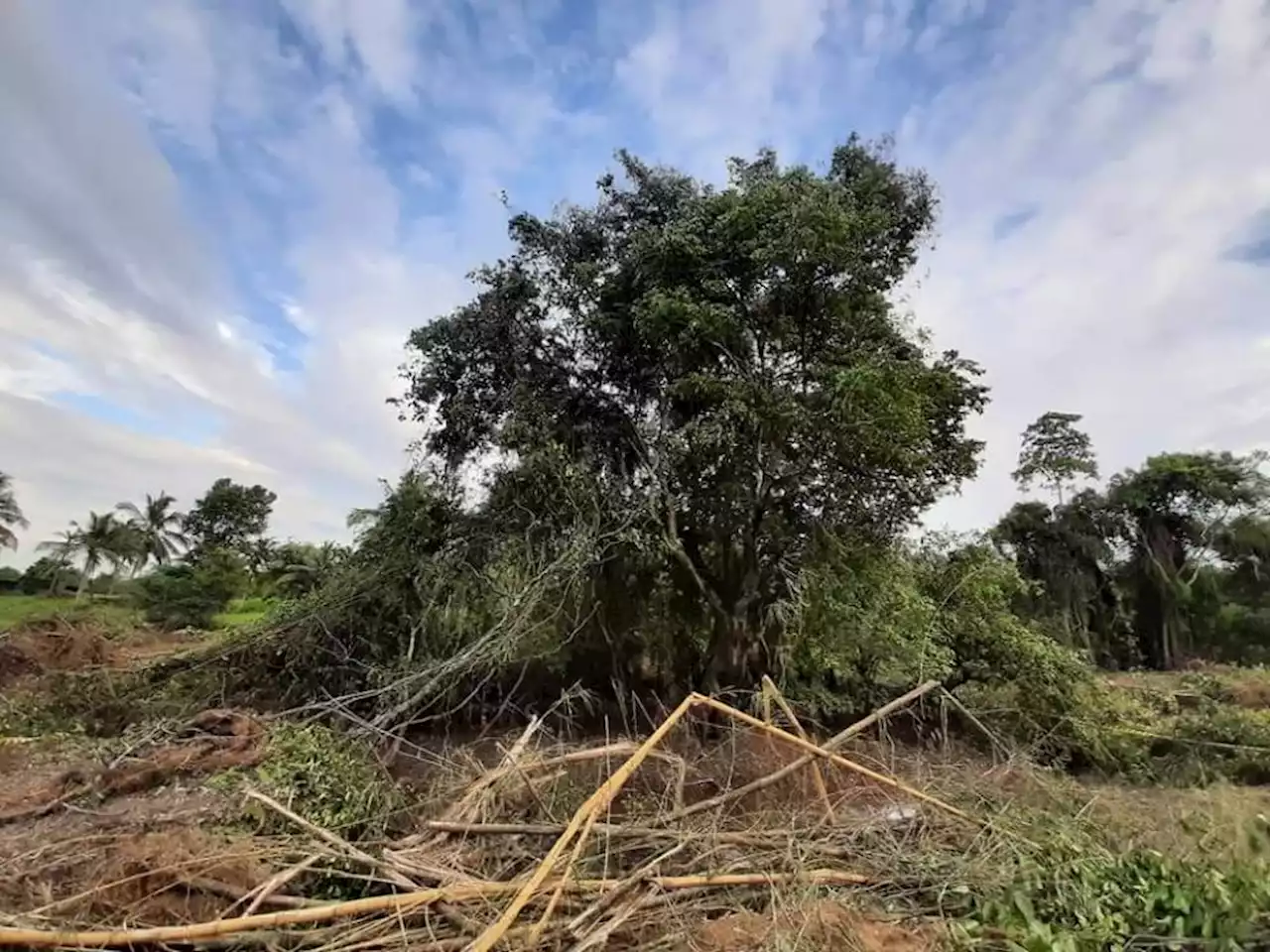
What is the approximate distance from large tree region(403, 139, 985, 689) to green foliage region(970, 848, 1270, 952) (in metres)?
5.29

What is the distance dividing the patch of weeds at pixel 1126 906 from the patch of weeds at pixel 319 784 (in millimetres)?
3088

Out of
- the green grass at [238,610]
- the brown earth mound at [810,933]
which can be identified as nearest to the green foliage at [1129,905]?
the brown earth mound at [810,933]

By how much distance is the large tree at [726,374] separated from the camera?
9047mm

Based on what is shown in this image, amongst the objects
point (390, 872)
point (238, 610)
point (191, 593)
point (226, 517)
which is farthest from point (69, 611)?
point (226, 517)

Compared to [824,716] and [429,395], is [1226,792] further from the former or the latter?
[429,395]

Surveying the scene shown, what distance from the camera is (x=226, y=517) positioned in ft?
123

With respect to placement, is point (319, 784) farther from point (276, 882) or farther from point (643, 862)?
point (643, 862)

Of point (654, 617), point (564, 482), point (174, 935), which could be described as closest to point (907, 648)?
point (654, 617)

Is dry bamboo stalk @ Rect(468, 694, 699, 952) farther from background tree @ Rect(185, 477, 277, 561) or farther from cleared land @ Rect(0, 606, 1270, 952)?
background tree @ Rect(185, 477, 277, 561)

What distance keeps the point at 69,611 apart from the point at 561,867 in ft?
52.6

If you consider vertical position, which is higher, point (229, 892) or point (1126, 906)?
point (1126, 906)

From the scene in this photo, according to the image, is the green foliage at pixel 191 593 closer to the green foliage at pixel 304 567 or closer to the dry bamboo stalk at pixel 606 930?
the green foliage at pixel 304 567

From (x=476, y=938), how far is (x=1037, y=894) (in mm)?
2300

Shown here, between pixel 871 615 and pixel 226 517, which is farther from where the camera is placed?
pixel 226 517
